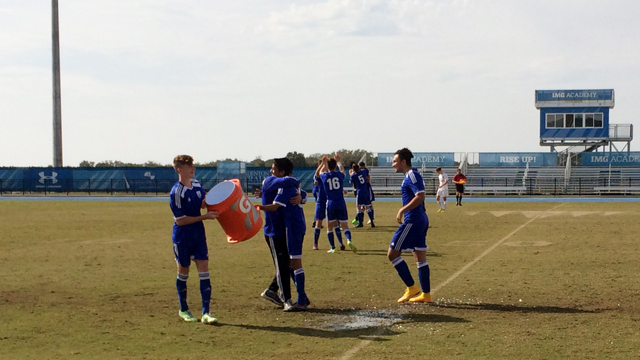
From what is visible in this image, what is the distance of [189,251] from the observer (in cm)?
796

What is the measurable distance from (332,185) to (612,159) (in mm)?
41899

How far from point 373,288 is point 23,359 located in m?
5.19

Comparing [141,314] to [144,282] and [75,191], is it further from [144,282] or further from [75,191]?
[75,191]

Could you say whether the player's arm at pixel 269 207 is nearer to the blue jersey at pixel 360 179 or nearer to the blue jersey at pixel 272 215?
the blue jersey at pixel 272 215

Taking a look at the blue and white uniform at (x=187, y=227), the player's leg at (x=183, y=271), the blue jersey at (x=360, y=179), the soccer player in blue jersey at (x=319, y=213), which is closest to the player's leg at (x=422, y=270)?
the blue and white uniform at (x=187, y=227)

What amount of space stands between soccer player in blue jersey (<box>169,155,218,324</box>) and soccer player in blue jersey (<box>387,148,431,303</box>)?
2457mm

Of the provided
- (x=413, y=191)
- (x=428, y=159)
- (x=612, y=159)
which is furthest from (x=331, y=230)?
(x=612, y=159)

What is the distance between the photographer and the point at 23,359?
6453 millimetres

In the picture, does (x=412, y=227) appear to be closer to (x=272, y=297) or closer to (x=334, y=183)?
(x=272, y=297)

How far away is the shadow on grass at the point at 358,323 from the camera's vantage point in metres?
7.33

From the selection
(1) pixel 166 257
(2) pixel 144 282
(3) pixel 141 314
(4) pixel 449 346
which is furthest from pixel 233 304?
(1) pixel 166 257

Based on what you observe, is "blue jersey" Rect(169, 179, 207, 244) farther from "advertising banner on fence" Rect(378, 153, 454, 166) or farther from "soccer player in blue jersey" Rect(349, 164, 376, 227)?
"advertising banner on fence" Rect(378, 153, 454, 166)

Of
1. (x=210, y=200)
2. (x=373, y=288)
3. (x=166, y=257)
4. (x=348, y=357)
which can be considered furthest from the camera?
(x=166, y=257)

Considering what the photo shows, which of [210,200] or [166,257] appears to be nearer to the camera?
[210,200]
